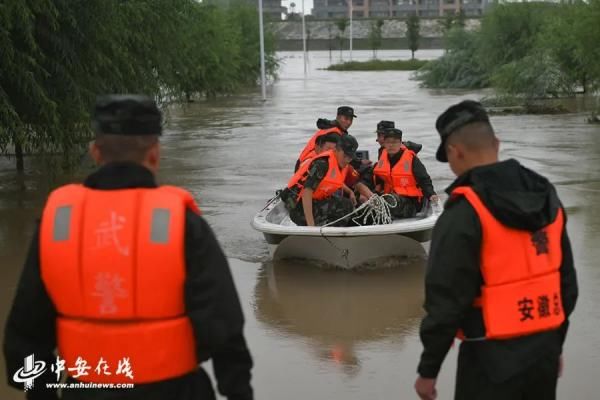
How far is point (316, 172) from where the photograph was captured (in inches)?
336

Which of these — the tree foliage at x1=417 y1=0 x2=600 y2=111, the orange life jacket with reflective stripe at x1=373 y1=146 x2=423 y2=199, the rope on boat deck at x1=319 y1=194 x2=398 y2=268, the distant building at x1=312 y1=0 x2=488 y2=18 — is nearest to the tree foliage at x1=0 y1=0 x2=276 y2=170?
the orange life jacket with reflective stripe at x1=373 y1=146 x2=423 y2=199

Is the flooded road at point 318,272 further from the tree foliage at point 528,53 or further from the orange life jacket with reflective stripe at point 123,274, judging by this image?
the orange life jacket with reflective stripe at point 123,274

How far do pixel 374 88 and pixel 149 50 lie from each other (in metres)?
30.8

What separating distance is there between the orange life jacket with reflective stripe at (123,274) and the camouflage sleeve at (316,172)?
5839 mm

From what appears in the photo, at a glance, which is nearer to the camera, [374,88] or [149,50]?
[149,50]

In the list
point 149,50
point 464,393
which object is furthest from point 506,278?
point 149,50

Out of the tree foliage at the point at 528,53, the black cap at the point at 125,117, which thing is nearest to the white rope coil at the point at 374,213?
the black cap at the point at 125,117

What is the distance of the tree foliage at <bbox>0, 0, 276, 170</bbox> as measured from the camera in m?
10.8

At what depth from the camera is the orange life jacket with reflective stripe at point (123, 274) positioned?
103 inches

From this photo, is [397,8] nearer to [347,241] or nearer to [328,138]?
[328,138]

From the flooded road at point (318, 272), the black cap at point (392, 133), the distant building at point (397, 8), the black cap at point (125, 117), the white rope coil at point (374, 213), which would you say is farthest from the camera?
the distant building at point (397, 8)

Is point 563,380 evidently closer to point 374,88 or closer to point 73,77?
point 73,77

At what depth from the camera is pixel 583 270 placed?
28.8ft

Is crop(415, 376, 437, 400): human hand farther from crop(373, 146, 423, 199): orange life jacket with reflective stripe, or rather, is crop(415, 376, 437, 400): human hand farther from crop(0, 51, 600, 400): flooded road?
crop(373, 146, 423, 199): orange life jacket with reflective stripe
